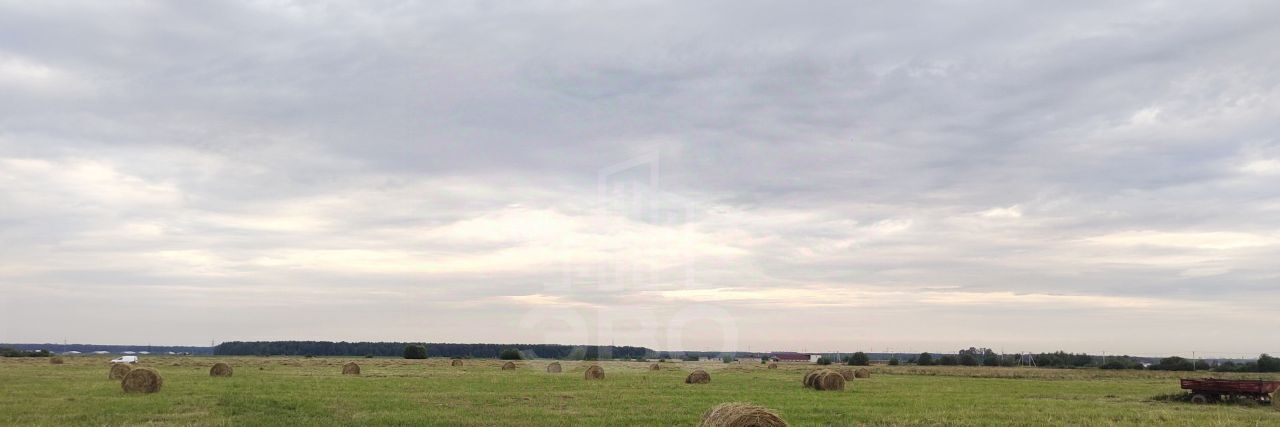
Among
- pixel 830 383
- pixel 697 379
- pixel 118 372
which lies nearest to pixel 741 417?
pixel 830 383

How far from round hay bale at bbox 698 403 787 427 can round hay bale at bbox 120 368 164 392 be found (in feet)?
75.2

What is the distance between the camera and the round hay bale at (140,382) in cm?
3150

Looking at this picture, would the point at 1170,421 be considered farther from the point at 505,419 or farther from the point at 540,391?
the point at 540,391

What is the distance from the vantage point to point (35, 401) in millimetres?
26594

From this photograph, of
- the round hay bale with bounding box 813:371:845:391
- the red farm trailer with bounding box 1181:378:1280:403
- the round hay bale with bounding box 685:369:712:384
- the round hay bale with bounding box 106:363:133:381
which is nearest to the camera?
the red farm trailer with bounding box 1181:378:1280:403

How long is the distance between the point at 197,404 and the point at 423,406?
21.9 ft

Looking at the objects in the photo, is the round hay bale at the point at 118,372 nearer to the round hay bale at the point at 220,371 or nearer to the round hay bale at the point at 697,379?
the round hay bale at the point at 220,371

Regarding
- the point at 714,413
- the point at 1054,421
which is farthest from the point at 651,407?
the point at 1054,421

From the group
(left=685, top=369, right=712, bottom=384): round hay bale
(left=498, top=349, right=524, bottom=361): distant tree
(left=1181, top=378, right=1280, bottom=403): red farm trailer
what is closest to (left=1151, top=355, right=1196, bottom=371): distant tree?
(left=498, top=349, right=524, bottom=361): distant tree

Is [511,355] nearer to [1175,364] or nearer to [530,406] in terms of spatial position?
[1175,364]

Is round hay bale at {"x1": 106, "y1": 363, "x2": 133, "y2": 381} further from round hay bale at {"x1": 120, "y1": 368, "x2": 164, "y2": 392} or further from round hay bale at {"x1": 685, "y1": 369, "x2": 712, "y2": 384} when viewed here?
round hay bale at {"x1": 685, "y1": 369, "x2": 712, "y2": 384}

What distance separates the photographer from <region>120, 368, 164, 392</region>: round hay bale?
31500mm

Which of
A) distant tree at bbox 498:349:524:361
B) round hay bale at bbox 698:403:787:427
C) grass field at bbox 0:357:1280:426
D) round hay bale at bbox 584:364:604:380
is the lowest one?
distant tree at bbox 498:349:524:361

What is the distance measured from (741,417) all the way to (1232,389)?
24.1 metres
